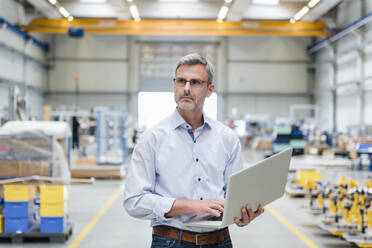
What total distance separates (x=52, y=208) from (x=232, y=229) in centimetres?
281

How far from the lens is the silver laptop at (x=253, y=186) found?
1922 millimetres

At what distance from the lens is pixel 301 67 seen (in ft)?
93.2

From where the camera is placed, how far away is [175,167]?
2.22 meters

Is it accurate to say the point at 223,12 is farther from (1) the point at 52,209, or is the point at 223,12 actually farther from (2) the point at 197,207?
(2) the point at 197,207

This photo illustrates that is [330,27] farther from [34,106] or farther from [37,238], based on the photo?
[37,238]

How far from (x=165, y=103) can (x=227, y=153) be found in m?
25.5

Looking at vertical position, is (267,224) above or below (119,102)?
below

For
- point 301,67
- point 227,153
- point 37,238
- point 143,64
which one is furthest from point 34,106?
point 227,153

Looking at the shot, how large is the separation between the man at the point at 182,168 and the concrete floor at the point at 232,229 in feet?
13.6

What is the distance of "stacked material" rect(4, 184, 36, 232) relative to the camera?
244 inches

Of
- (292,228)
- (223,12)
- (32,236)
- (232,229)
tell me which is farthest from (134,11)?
(32,236)

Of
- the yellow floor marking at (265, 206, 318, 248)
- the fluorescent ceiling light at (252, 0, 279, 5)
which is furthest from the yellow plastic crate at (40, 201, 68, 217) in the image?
the fluorescent ceiling light at (252, 0, 279, 5)

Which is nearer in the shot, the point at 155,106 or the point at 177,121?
the point at 177,121

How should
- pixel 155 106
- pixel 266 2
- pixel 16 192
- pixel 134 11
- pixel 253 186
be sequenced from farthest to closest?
1. pixel 155 106
2. pixel 134 11
3. pixel 266 2
4. pixel 16 192
5. pixel 253 186
